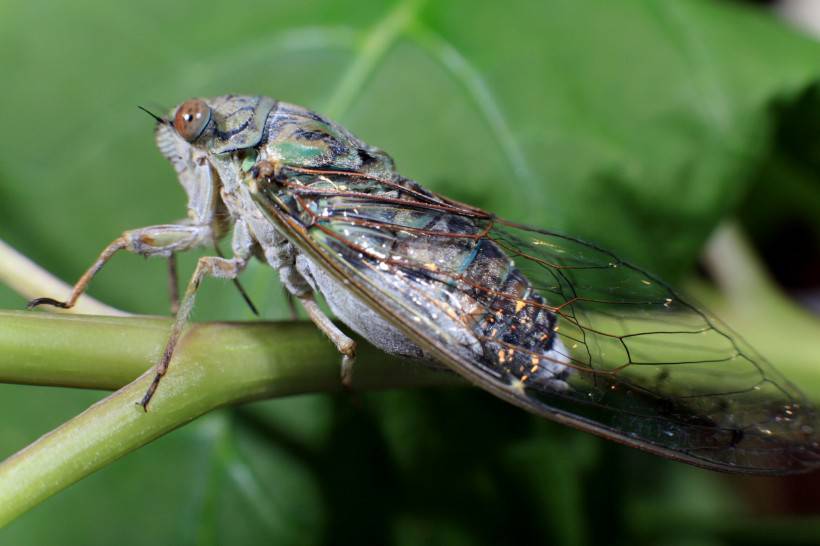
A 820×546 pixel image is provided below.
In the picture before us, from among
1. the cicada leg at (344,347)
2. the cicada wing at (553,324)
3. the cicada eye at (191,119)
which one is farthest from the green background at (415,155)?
the cicada leg at (344,347)

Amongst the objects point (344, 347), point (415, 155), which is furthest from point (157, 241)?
point (415, 155)

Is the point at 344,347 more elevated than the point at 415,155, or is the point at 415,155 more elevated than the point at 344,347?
the point at 415,155

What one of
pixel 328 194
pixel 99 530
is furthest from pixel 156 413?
pixel 99 530

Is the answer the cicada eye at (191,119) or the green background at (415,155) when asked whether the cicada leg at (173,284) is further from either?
the cicada eye at (191,119)

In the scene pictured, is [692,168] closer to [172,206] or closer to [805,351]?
[805,351]

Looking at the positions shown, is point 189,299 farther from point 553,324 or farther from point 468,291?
point 553,324

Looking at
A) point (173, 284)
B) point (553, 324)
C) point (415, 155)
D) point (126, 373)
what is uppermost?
point (415, 155)

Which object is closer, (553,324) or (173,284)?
(553,324)

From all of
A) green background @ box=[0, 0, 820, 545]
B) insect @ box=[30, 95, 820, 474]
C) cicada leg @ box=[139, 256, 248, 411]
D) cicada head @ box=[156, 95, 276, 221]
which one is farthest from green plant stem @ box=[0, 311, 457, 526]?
green background @ box=[0, 0, 820, 545]
